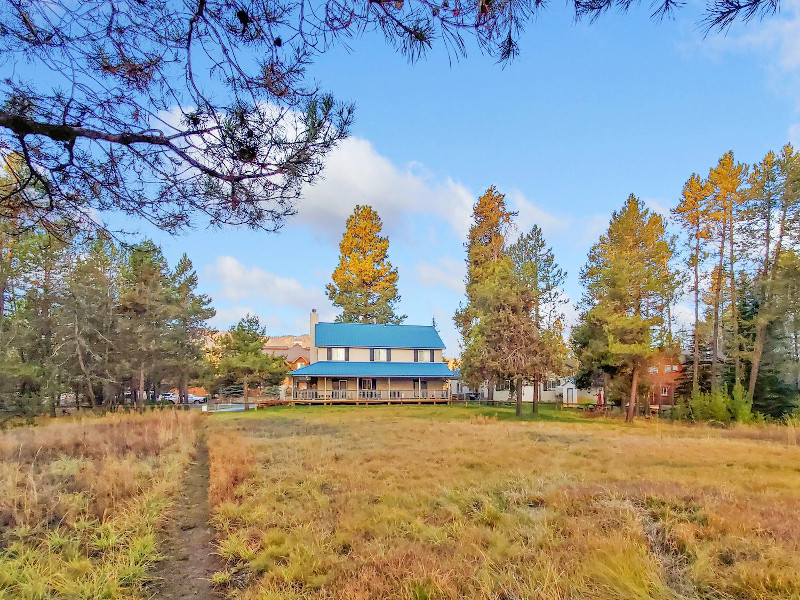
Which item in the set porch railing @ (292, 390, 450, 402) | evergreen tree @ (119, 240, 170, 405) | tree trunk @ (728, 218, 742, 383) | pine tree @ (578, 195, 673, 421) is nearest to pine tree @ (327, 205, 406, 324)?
porch railing @ (292, 390, 450, 402)

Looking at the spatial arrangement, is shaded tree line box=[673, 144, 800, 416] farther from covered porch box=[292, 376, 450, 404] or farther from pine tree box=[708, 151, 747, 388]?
covered porch box=[292, 376, 450, 404]

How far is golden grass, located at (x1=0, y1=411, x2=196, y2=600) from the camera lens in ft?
16.1

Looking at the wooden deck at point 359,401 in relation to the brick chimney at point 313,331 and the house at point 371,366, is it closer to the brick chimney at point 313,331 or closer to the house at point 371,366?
the house at point 371,366

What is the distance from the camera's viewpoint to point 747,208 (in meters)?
26.1

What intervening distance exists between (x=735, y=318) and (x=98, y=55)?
31.6 metres

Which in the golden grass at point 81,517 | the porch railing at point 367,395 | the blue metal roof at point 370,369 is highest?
the blue metal roof at point 370,369

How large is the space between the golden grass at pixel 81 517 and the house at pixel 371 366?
90.1 ft

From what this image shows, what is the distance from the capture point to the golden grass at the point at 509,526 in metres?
4.18

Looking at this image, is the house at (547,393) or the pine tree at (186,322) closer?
the pine tree at (186,322)

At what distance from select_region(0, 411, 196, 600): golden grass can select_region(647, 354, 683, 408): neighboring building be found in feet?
85.7

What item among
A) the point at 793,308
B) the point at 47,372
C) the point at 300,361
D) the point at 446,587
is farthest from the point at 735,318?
the point at 300,361

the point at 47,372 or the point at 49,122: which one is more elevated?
the point at 49,122

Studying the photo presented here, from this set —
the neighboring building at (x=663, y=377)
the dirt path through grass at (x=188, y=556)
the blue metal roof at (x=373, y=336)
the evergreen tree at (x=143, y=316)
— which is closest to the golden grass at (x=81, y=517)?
the dirt path through grass at (x=188, y=556)

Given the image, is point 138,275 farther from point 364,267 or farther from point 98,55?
point 98,55
